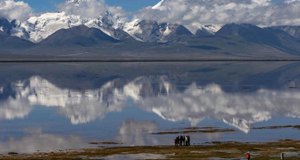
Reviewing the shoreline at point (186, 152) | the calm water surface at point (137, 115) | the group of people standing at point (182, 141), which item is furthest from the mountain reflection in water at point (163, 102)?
the group of people standing at point (182, 141)

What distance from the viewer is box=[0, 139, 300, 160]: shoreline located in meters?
46.0

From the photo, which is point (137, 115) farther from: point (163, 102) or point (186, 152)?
point (186, 152)

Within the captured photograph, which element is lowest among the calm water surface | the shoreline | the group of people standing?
the shoreline

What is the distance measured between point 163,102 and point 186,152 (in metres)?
45.2

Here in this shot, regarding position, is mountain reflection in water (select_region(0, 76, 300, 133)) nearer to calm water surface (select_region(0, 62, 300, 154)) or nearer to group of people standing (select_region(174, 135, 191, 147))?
calm water surface (select_region(0, 62, 300, 154))

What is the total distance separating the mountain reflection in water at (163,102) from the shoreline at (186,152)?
40.1ft

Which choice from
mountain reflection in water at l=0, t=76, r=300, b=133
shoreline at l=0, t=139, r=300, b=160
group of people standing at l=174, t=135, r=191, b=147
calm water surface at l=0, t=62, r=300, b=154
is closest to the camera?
shoreline at l=0, t=139, r=300, b=160

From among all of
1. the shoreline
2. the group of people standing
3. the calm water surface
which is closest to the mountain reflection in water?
the calm water surface

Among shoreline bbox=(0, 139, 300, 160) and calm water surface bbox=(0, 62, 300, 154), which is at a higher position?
calm water surface bbox=(0, 62, 300, 154)

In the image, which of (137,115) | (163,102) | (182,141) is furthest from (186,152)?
(163,102)

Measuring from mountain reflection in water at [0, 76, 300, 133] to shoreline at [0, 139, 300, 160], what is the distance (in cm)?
1221

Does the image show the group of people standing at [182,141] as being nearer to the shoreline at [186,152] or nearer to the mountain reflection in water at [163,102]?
the shoreline at [186,152]

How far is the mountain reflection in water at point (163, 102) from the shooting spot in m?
75.4

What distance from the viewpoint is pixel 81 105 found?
3447 inches
